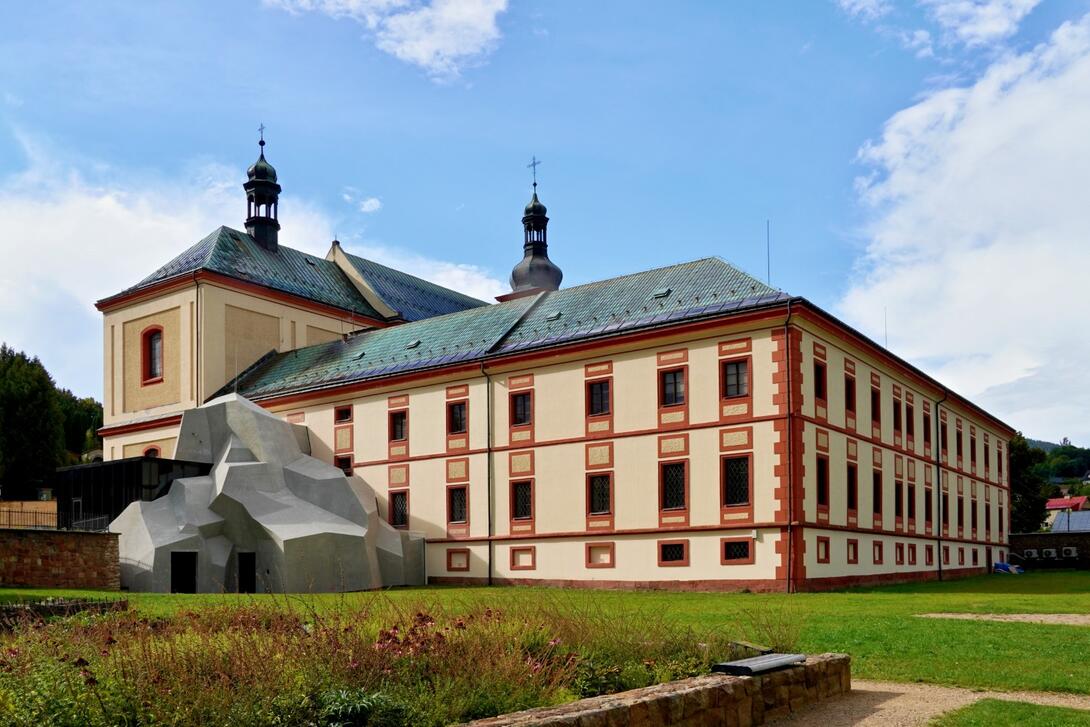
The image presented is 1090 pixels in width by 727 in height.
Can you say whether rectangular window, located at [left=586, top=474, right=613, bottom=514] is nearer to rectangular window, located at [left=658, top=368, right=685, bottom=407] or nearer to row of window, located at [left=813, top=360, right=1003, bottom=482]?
rectangular window, located at [left=658, top=368, right=685, bottom=407]

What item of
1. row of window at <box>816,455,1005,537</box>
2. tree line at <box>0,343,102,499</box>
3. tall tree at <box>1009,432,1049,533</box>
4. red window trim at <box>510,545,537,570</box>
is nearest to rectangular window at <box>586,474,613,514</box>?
red window trim at <box>510,545,537,570</box>

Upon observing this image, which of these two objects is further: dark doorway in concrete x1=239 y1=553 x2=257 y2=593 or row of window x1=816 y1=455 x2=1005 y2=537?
dark doorway in concrete x1=239 y1=553 x2=257 y2=593

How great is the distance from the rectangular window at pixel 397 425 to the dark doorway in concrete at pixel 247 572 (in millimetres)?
7740

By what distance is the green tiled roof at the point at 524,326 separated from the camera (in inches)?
1289

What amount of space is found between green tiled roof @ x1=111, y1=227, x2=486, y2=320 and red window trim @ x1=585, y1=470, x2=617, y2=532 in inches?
826

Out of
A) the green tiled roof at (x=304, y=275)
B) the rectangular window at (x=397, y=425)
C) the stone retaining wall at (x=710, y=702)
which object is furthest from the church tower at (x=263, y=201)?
the stone retaining wall at (x=710, y=702)

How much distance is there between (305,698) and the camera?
7.31 metres

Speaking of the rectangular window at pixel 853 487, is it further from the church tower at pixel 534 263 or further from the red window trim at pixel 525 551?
the church tower at pixel 534 263

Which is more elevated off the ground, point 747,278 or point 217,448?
point 747,278

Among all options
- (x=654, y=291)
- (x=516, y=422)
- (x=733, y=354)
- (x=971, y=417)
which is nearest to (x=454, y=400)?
(x=516, y=422)

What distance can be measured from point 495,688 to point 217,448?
30.7 m

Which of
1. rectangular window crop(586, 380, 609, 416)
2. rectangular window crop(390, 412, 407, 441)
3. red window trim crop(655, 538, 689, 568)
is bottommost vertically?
red window trim crop(655, 538, 689, 568)

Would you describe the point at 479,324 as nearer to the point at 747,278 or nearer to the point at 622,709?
the point at 747,278

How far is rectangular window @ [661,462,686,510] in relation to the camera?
31.1 metres
